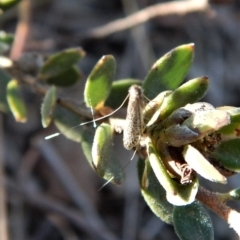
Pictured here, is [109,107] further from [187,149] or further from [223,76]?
[223,76]

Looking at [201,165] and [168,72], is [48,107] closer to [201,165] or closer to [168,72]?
[168,72]

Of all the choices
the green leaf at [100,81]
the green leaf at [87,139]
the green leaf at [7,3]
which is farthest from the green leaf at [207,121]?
the green leaf at [7,3]

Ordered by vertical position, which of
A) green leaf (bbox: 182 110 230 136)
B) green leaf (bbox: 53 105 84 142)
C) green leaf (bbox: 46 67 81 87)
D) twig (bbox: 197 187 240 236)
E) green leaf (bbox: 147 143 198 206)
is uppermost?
green leaf (bbox: 182 110 230 136)

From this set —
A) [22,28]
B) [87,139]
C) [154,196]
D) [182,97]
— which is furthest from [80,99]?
[182,97]

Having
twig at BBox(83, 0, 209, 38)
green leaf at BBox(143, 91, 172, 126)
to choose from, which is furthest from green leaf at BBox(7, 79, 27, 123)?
twig at BBox(83, 0, 209, 38)

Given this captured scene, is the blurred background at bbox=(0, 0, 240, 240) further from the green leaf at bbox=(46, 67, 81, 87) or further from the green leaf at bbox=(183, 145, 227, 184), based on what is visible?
the green leaf at bbox=(183, 145, 227, 184)

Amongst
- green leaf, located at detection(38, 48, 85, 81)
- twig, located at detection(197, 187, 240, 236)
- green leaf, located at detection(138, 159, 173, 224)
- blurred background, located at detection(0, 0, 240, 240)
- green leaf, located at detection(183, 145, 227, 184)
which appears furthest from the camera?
blurred background, located at detection(0, 0, 240, 240)

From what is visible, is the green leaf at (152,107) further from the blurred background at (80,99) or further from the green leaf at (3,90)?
the blurred background at (80,99)

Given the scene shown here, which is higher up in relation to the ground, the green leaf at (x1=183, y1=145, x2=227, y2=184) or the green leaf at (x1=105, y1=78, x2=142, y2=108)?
the green leaf at (x1=183, y1=145, x2=227, y2=184)
